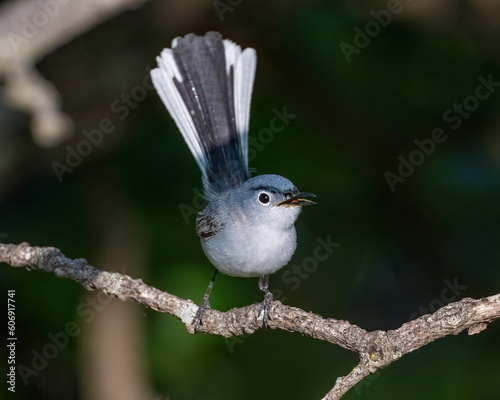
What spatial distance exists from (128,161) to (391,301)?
219 centimetres

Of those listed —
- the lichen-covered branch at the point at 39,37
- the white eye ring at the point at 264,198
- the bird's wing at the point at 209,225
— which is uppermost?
the lichen-covered branch at the point at 39,37

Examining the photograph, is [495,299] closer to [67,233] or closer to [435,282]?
[435,282]

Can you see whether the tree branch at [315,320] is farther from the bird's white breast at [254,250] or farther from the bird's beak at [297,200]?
the bird's beak at [297,200]

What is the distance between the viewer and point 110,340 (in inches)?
179

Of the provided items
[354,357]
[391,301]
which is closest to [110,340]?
[354,357]

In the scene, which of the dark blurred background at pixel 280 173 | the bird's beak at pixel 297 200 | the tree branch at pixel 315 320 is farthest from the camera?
the dark blurred background at pixel 280 173

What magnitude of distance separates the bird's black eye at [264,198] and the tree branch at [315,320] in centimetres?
68

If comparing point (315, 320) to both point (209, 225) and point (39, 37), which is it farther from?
point (39, 37)

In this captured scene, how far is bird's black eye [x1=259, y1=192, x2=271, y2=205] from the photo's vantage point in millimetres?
3508

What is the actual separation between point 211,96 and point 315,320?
190 centimetres

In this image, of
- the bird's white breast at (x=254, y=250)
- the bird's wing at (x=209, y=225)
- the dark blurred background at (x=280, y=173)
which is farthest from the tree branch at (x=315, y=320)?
the dark blurred background at (x=280, y=173)

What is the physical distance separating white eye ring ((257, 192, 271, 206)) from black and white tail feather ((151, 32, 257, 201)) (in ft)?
2.18

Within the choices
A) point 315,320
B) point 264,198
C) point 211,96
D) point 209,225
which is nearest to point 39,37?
point 211,96

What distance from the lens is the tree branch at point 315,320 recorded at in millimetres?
2410
